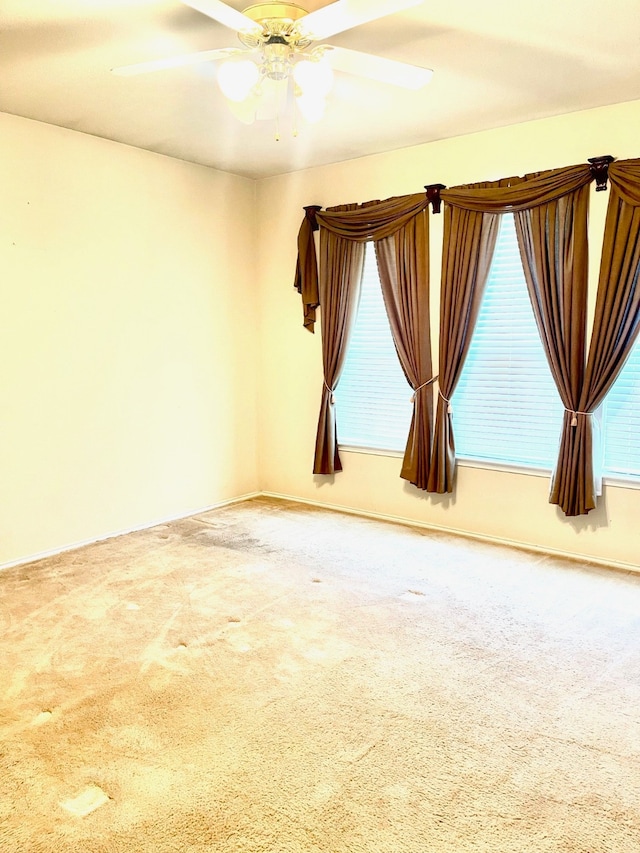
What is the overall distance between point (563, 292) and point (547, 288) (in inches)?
3.8

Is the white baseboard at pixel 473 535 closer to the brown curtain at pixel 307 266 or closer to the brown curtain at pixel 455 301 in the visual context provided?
the brown curtain at pixel 455 301

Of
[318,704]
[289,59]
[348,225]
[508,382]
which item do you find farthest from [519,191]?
[318,704]

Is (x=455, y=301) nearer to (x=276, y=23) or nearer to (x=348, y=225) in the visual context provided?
(x=348, y=225)

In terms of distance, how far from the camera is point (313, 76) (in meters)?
2.60

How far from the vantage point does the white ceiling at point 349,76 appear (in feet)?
9.08

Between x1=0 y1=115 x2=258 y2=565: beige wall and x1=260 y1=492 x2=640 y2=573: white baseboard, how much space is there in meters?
0.67

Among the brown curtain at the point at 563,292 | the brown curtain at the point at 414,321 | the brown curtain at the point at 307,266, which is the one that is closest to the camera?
the brown curtain at the point at 563,292

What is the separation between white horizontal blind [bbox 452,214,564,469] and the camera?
14.3 ft

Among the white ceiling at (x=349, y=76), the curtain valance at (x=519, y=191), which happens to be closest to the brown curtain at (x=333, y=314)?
the white ceiling at (x=349, y=76)

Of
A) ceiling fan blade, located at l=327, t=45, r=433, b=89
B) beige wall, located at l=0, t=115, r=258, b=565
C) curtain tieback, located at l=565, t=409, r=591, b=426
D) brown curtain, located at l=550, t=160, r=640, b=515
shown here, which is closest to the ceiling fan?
ceiling fan blade, located at l=327, t=45, r=433, b=89

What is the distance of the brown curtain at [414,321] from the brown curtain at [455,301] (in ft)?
0.36

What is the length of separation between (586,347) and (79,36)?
10.3ft

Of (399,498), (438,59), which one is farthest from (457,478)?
(438,59)

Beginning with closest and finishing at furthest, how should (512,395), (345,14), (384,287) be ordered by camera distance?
(345,14)
(512,395)
(384,287)
